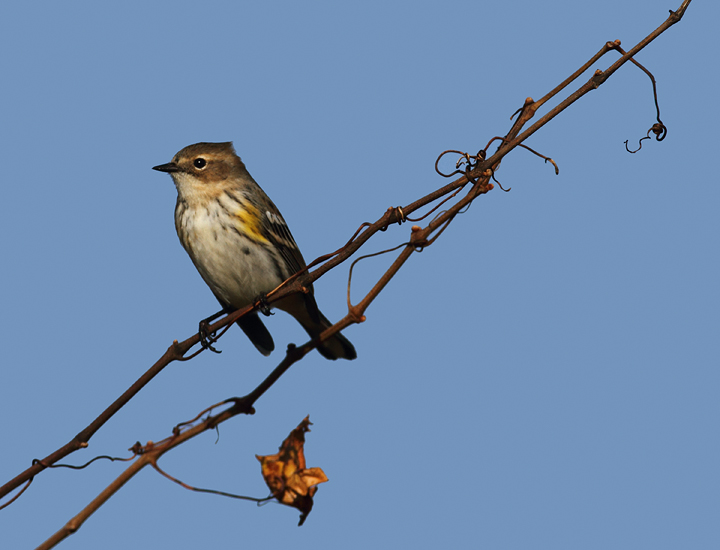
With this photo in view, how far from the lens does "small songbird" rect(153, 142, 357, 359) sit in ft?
18.8

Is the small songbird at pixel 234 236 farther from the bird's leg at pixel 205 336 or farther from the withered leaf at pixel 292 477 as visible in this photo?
the withered leaf at pixel 292 477

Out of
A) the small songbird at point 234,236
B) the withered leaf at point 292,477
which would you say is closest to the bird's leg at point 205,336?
the small songbird at point 234,236

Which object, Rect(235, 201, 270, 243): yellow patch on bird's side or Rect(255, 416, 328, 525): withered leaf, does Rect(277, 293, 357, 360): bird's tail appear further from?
Rect(255, 416, 328, 525): withered leaf

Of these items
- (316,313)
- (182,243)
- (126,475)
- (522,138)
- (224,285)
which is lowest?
(126,475)

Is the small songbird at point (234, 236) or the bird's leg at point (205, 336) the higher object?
the small songbird at point (234, 236)

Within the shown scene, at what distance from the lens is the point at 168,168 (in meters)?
5.96

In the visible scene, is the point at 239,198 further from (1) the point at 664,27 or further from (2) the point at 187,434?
(1) the point at 664,27

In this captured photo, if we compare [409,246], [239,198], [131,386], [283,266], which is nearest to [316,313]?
[283,266]

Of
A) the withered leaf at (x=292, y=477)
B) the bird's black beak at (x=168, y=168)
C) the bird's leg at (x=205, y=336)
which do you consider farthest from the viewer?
the bird's black beak at (x=168, y=168)

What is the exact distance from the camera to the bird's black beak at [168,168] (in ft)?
19.4

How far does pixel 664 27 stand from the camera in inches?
161

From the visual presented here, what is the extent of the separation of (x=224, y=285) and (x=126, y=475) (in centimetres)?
231

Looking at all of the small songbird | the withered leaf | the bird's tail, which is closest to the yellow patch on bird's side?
the small songbird

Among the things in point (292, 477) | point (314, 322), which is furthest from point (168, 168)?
point (292, 477)
